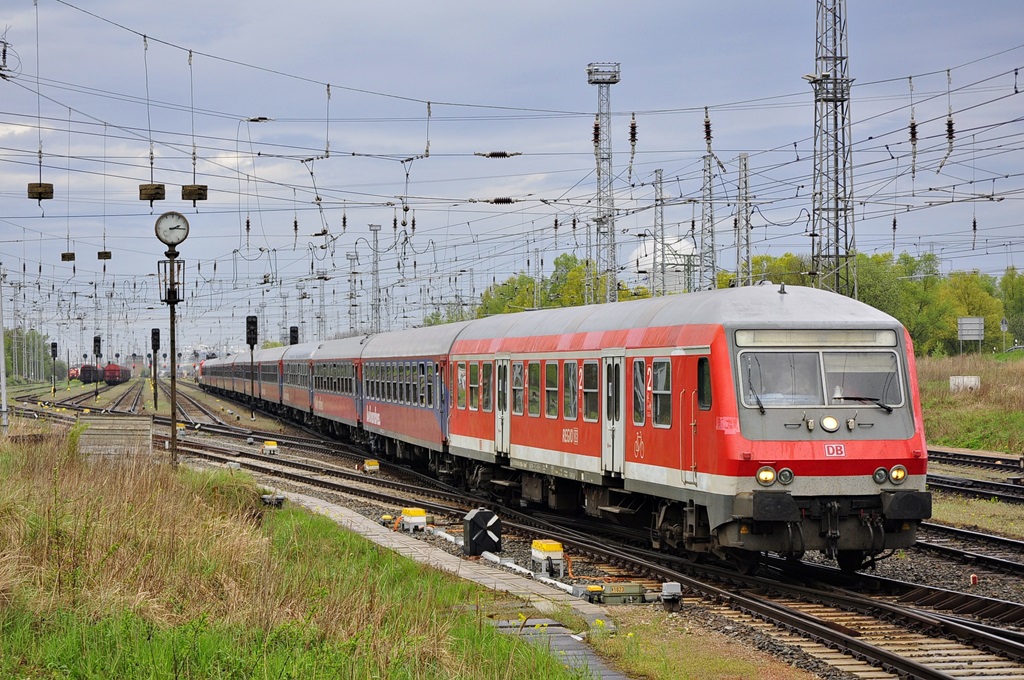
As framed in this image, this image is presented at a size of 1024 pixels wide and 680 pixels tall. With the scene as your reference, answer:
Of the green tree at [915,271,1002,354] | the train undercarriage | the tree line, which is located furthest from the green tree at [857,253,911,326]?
the train undercarriage

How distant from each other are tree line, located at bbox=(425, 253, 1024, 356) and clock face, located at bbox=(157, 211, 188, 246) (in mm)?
46697

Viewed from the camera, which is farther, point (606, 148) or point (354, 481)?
point (606, 148)

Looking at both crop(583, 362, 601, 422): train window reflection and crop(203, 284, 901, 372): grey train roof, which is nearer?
crop(203, 284, 901, 372): grey train roof

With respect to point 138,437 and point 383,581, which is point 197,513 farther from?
point 138,437

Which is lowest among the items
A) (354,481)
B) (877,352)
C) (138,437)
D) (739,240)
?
(354,481)

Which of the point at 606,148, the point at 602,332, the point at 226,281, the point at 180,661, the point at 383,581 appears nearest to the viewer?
the point at 180,661

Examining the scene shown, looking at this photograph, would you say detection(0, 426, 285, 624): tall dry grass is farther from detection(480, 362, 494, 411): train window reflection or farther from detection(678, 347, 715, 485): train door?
detection(480, 362, 494, 411): train window reflection

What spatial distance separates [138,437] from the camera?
20.7 m

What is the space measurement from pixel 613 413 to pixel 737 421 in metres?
3.55

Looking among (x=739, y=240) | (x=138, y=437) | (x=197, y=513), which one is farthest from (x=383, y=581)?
(x=739, y=240)

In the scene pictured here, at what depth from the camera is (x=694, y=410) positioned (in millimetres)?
13469

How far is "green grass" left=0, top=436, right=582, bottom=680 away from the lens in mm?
7672

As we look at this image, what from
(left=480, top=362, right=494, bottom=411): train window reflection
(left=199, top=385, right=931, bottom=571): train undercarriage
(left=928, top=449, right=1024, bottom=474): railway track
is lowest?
(left=928, top=449, right=1024, bottom=474): railway track

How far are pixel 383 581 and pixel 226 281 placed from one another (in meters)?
56.1
